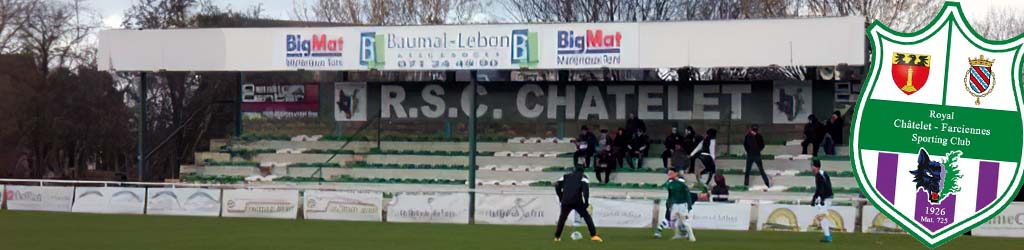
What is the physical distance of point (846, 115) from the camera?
4088 cm

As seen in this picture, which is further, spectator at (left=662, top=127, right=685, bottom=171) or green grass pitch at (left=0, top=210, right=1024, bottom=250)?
spectator at (left=662, top=127, right=685, bottom=171)

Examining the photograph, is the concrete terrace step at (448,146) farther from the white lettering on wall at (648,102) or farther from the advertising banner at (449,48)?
the advertising banner at (449,48)

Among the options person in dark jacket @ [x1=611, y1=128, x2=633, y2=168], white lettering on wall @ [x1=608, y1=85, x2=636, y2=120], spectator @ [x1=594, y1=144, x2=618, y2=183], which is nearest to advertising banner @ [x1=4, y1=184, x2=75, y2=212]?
spectator @ [x1=594, y1=144, x2=618, y2=183]

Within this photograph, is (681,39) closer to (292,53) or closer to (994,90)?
(292,53)

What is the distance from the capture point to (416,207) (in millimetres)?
35188

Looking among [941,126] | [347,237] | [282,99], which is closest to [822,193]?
[941,126]

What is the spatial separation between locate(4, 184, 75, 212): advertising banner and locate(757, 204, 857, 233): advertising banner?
18.8m

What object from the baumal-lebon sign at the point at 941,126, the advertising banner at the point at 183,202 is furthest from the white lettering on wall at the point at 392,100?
the baumal-lebon sign at the point at 941,126

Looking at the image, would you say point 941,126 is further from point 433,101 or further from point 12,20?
point 12,20

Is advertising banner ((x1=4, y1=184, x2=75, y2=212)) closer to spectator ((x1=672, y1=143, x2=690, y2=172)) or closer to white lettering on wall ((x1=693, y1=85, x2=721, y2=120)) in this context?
spectator ((x1=672, y1=143, x2=690, y2=172))

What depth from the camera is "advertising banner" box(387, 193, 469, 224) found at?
114ft

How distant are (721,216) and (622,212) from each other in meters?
2.35

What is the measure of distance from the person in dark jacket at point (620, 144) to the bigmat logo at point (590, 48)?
4440mm

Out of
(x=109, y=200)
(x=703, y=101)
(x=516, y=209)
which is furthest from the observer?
(x=703, y=101)
